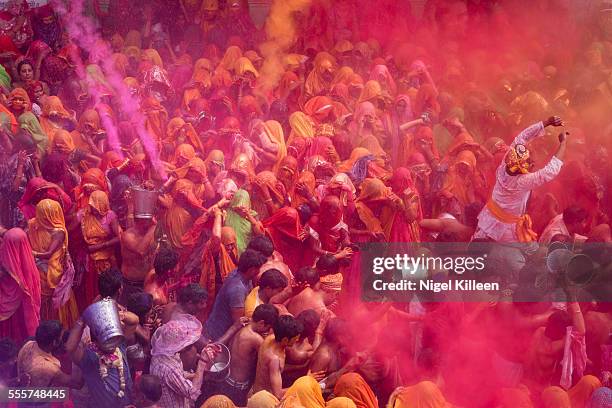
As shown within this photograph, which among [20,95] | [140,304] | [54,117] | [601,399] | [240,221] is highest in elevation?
[20,95]

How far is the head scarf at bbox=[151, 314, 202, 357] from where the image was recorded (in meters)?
6.97

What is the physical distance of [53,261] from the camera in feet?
24.3

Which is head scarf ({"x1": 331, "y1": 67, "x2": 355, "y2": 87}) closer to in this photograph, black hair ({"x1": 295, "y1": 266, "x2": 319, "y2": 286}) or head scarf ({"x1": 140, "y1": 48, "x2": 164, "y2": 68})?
head scarf ({"x1": 140, "y1": 48, "x2": 164, "y2": 68})

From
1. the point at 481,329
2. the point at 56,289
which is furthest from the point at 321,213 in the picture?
the point at 56,289

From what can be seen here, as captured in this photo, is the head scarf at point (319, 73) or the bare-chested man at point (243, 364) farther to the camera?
the head scarf at point (319, 73)

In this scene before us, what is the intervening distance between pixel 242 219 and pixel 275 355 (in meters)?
1.08

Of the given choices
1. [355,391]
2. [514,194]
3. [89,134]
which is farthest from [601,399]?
[89,134]

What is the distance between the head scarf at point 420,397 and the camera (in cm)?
704

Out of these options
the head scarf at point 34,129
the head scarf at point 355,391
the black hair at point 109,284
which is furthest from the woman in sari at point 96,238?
the head scarf at point 355,391

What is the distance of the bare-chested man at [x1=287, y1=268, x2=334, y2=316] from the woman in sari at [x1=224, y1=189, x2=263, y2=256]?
17.8 inches

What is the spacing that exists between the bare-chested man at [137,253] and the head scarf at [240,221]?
1.83ft

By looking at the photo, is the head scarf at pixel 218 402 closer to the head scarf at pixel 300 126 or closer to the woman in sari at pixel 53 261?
the woman in sari at pixel 53 261

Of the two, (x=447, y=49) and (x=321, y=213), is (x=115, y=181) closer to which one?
(x=321, y=213)

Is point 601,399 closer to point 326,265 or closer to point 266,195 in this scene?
point 326,265
